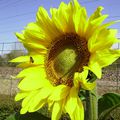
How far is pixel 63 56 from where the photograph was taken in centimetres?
130

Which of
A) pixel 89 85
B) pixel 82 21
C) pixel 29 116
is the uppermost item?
pixel 82 21

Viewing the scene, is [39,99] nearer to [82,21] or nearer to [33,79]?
[33,79]

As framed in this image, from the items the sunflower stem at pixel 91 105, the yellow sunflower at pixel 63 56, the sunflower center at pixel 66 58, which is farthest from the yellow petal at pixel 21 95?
the sunflower stem at pixel 91 105

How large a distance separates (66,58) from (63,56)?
0.11 ft

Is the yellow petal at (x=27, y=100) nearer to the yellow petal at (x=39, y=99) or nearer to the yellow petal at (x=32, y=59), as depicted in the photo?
the yellow petal at (x=39, y=99)

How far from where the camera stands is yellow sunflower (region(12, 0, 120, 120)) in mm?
1114

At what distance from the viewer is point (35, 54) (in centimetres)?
140

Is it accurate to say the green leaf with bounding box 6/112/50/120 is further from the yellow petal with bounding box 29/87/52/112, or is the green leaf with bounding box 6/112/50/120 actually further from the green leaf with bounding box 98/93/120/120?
the green leaf with bounding box 98/93/120/120

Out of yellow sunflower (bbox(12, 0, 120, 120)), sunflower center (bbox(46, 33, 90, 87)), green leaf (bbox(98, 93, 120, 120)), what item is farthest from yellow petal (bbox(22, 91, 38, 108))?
green leaf (bbox(98, 93, 120, 120))

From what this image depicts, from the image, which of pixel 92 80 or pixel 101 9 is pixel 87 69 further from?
pixel 101 9

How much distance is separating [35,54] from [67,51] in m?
0.14

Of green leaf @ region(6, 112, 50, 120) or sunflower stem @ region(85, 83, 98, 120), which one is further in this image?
green leaf @ region(6, 112, 50, 120)

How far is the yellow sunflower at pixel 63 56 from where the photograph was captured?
1114 millimetres

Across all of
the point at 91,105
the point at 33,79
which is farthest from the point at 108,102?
the point at 33,79
